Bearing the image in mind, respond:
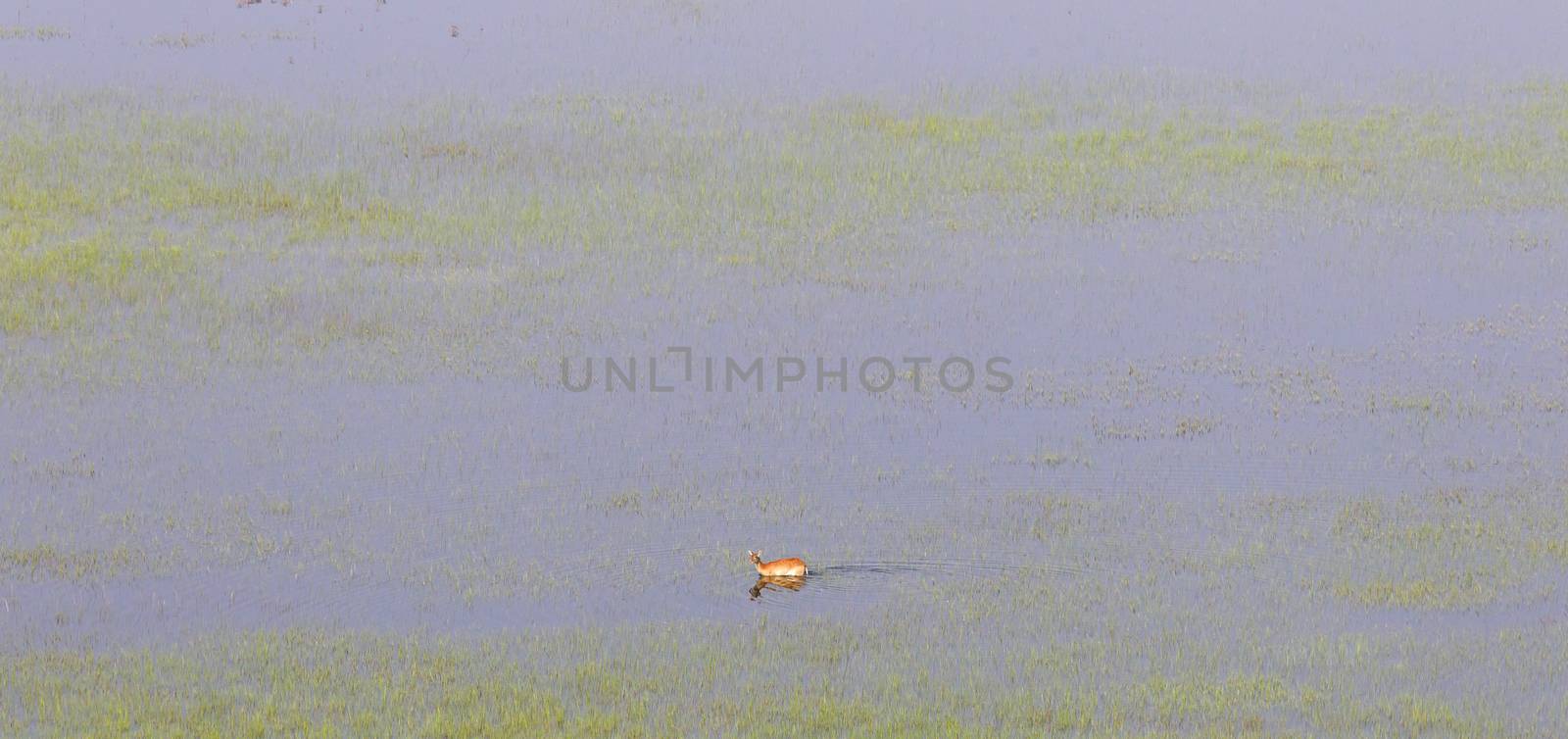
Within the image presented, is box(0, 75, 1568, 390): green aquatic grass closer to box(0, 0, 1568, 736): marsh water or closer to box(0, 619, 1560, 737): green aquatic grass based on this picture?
box(0, 0, 1568, 736): marsh water

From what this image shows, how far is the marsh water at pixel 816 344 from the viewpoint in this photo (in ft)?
24.6

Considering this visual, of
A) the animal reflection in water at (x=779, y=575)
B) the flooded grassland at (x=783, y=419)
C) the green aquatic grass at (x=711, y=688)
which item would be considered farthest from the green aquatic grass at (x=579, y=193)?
the green aquatic grass at (x=711, y=688)

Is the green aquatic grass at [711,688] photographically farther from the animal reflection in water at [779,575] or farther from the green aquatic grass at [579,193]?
the green aquatic grass at [579,193]

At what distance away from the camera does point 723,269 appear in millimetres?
11602

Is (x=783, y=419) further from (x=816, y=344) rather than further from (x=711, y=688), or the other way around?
(x=711, y=688)

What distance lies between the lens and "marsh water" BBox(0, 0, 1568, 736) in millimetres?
7496

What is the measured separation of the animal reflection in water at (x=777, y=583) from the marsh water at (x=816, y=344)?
0.05ft

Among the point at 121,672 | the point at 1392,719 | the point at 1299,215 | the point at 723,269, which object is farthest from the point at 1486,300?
the point at 121,672

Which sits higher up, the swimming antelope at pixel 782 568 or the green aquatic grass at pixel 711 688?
the swimming antelope at pixel 782 568

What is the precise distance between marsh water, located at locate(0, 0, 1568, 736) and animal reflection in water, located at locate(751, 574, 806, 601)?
16 mm

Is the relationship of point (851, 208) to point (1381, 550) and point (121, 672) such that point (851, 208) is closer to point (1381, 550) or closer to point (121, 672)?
point (1381, 550)

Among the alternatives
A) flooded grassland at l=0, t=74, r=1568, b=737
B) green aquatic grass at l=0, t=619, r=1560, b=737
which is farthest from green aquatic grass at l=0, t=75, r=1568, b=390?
green aquatic grass at l=0, t=619, r=1560, b=737

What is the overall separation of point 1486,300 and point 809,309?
149 inches

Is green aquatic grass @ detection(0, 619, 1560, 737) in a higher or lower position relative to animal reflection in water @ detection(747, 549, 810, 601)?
lower
